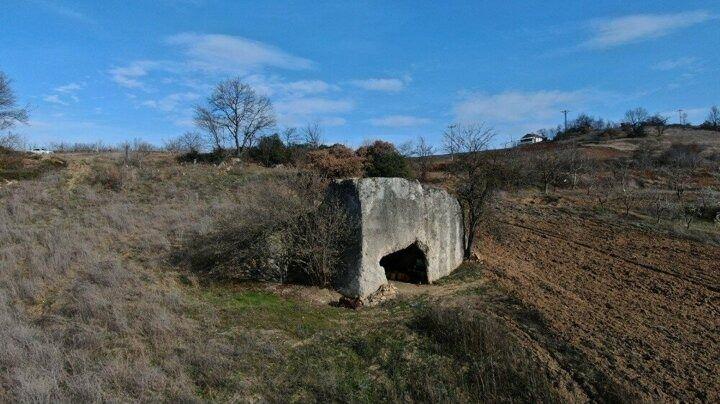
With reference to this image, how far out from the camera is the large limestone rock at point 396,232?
11297mm

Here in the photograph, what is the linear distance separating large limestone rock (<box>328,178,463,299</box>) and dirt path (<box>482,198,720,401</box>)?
1.68 meters

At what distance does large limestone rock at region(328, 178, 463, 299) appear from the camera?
37.1ft

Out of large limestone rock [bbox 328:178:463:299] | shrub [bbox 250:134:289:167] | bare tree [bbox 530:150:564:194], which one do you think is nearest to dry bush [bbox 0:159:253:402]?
large limestone rock [bbox 328:178:463:299]

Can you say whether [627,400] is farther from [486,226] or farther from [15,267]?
[15,267]

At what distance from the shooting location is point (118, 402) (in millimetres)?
6766

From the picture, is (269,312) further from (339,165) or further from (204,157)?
(204,157)

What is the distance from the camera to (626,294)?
39.2 ft

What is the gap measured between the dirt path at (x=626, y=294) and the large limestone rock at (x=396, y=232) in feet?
5.51

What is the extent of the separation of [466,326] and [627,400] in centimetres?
274

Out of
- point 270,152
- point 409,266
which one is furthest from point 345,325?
point 270,152

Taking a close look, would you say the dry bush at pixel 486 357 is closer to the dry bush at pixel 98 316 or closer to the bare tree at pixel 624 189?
the dry bush at pixel 98 316

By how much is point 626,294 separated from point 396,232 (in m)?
5.93

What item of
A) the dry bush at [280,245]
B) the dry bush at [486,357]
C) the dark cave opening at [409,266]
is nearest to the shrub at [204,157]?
the dry bush at [280,245]

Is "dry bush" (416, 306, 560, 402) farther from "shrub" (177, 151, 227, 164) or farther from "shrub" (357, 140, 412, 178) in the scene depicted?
"shrub" (177, 151, 227, 164)
